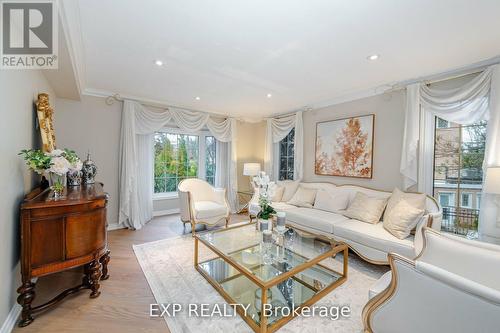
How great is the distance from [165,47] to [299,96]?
2317mm

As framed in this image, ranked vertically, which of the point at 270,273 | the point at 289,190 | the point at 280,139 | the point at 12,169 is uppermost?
the point at 280,139

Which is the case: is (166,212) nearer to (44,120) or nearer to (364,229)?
(44,120)

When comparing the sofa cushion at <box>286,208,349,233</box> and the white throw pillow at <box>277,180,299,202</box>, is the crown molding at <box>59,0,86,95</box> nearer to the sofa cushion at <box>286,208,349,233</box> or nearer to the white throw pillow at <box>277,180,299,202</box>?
the sofa cushion at <box>286,208,349,233</box>

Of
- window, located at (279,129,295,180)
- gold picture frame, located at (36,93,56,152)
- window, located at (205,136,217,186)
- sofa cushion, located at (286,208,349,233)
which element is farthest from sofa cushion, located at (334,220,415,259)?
gold picture frame, located at (36,93,56,152)

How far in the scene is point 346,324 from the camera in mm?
1662

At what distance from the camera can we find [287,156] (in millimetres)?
4934

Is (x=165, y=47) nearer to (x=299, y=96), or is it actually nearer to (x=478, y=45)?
(x=299, y=96)

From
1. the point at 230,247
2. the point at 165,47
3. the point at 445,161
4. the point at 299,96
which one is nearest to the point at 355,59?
the point at 299,96

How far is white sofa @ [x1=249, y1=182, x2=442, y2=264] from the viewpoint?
2.22 meters

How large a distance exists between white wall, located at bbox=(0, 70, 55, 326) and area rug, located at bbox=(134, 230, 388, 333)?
104 centimetres

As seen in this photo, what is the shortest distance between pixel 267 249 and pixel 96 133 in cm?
345

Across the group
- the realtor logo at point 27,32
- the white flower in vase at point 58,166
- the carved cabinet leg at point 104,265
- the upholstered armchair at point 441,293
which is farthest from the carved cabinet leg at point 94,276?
the upholstered armchair at point 441,293

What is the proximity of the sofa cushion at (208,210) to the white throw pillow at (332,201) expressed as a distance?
1.66m

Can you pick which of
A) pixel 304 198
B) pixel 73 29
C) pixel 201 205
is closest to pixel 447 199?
pixel 304 198
